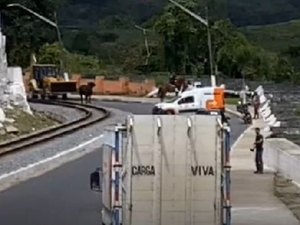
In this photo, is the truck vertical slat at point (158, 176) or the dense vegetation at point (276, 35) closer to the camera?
the truck vertical slat at point (158, 176)

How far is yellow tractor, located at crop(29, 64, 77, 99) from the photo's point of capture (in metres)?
86.2

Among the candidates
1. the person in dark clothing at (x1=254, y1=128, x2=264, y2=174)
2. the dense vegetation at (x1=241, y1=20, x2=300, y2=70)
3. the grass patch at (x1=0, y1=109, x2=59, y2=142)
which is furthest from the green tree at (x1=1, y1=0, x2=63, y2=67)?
the person in dark clothing at (x1=254, y1=128, x2=264, y2=174)

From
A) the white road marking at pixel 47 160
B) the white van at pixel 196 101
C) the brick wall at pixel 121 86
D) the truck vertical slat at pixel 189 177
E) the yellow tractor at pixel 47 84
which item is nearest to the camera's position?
the truck vertical slat at pixel 189 177

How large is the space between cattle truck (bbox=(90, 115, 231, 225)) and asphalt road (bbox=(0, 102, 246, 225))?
538cm

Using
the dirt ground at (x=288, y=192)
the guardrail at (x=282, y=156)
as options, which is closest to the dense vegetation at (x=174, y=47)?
the guardrail at (x=282, y=156)

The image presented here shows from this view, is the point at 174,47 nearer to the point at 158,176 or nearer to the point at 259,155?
the point at 259,155

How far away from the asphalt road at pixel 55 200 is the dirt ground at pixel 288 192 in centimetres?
421

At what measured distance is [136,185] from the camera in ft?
54.1

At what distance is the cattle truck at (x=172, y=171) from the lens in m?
16.4

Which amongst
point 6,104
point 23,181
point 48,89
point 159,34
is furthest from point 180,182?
point 159,34

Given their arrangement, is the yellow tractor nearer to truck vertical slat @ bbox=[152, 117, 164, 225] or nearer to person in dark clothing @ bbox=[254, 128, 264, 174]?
person in dark clothing @ bbox=[254, 128, 264, 174]

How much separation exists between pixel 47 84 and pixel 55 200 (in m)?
60.7

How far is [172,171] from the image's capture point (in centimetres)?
1647

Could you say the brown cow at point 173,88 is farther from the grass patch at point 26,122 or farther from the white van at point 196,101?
the grass patch at point 26,122
